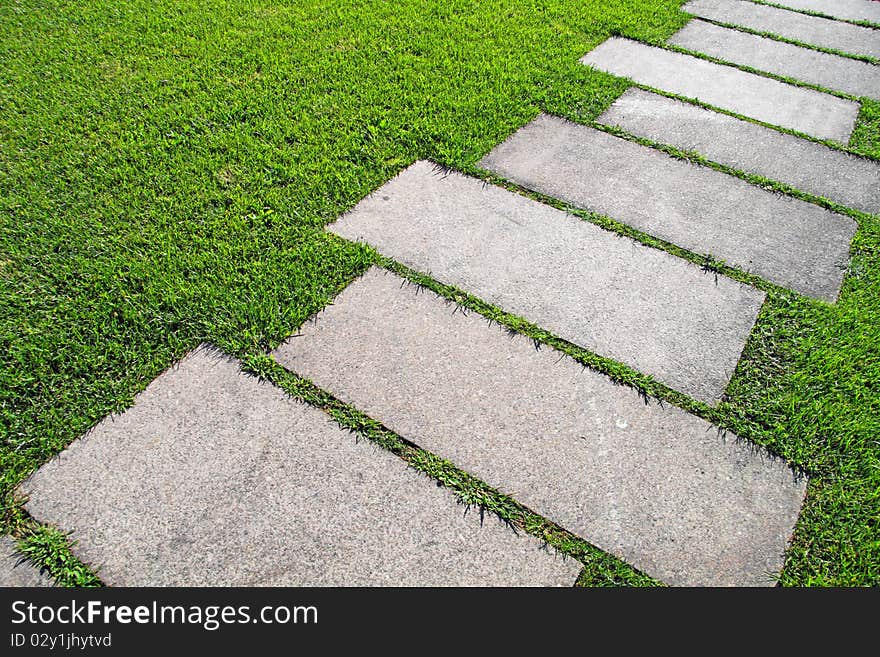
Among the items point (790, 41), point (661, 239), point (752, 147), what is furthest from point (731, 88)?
point (661, 239)

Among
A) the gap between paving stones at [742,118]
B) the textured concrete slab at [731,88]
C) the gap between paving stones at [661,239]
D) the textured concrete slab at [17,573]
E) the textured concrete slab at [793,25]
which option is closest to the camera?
the textured concrete slab at [17,573]

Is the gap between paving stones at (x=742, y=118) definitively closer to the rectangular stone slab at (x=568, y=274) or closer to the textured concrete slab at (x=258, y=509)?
the rectangular stone slab at (x=568, y=274)

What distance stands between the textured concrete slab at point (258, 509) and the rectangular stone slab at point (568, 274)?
120 cm

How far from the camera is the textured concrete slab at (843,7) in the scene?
7.09 meters

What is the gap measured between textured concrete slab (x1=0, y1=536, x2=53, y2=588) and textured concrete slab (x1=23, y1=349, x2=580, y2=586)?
15cm

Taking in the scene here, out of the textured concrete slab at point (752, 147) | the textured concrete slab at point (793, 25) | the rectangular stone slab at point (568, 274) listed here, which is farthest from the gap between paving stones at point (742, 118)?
the textured concrete slab at point (793, 25)

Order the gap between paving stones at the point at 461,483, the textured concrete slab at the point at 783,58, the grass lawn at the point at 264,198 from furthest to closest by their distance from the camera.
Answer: the textured concrete slab at the point at 783,58
the grass lawn at the point at 264,198
the gap between paving stones at the point at 461,483

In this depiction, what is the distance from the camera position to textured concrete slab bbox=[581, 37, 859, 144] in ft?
16.7

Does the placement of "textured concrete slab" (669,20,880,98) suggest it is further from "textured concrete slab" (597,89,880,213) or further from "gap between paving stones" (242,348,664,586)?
"gap between paving stones" (242,348,664,586)

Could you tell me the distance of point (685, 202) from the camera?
4.13 m

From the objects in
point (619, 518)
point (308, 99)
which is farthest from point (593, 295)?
point (308, 99)

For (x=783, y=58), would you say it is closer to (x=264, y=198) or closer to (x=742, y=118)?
(x=742, y=118)

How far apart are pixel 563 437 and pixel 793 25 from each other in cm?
653

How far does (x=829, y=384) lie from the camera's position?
300cm
